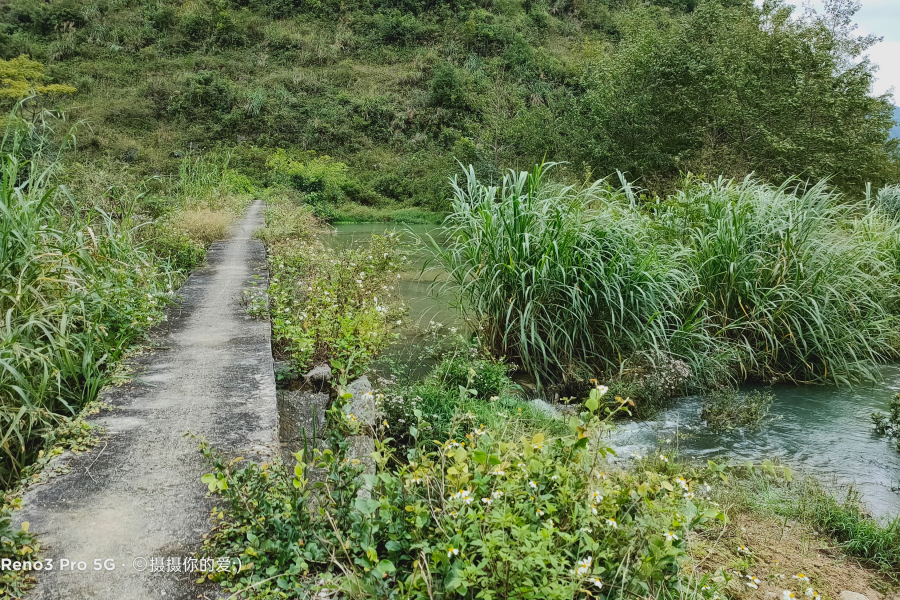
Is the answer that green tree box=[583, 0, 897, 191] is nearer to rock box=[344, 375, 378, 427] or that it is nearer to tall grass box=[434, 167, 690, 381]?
tall grass box=[434, 167, 690, 381]

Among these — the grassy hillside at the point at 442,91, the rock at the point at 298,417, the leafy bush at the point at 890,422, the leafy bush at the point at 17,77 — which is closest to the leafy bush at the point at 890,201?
the grassy hillside at the point at 442,91

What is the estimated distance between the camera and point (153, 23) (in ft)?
117

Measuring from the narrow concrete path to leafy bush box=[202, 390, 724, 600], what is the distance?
0.64ft

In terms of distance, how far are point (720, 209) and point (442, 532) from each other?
4803 mm

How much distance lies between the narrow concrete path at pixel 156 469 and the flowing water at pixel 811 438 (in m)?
2.41

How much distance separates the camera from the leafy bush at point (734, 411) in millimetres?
3971

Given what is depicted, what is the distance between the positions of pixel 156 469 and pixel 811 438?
411cm

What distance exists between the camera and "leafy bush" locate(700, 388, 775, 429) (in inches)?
156

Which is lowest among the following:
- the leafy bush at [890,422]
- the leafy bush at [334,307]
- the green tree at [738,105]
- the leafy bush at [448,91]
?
the leafy bush at [890,422]

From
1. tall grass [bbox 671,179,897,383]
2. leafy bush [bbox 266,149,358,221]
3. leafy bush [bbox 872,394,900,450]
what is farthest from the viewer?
leafy bush [bbox 266,149,358,221]

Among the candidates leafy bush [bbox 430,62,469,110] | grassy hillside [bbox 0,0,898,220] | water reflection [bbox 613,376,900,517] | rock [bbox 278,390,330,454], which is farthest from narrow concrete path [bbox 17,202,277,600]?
leafy bush [bbox 430,62,469,110]

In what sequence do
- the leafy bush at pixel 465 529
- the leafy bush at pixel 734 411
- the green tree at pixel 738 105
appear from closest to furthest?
the leafy bush at pixel 465 529 < the leafy bush at pixel 734 411 < the green tree at pixel 738 105

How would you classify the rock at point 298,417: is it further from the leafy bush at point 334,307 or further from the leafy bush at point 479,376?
the leafy bush at point 479,376

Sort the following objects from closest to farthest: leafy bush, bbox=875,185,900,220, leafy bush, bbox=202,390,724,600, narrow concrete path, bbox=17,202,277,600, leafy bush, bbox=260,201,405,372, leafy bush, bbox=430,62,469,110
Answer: leafy bush, bbox=202,390,724,600
narrow concrete path, bbox=17,202,277,600
leafy bush, bbox=260,201,405,372
leafy bush, bbox=875,185,900,220
leafy bush, bbox=430,62,469,110
